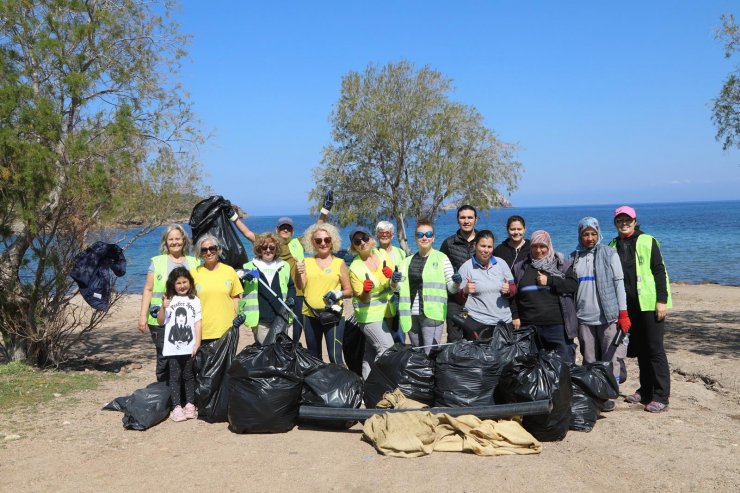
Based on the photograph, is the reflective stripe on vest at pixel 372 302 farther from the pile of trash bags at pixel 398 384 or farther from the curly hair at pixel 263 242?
the curly hair at pixel 263 242

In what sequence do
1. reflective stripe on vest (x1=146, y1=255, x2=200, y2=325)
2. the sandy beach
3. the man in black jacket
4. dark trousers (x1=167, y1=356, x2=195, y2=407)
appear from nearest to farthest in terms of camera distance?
the sandy beach < dark trousers (x1=167, y1=356, x2=195, y2=407) < reflective stripe on vest (x1=146, y1=255, x2=200, y2=325) < the man in black jacket

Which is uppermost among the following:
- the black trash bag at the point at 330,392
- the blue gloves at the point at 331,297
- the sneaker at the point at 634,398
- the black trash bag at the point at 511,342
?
the blue gloves at the point at 331,297

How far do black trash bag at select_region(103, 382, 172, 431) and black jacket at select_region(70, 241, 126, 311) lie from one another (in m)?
2.20

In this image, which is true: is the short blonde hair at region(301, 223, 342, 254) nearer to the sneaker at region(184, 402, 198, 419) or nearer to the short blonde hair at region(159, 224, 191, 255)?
the short blonde hair at region(159, 224, 191, 255)

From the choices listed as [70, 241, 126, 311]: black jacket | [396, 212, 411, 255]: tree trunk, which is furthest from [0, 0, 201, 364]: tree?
[396, 212, 411, 255]: tree trunk

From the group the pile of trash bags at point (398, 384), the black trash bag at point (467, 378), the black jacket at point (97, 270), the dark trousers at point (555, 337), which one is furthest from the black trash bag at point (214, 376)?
the dark trousers at point (555, 337)

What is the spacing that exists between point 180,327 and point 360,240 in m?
1.75

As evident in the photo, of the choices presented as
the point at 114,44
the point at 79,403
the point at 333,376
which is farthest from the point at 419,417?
the point at 114,44

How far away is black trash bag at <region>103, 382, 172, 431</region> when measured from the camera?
5.27 m

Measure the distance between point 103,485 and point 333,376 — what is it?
6.17 feet

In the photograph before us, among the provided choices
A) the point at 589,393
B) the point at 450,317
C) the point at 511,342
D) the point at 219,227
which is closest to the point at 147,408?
the point at 219,227

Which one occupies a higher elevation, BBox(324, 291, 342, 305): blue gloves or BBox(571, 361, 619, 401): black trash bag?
BBox(324, 291, 342, 305): blue gloves

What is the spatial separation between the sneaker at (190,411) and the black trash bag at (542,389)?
8.62 feet

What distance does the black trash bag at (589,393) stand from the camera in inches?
200
